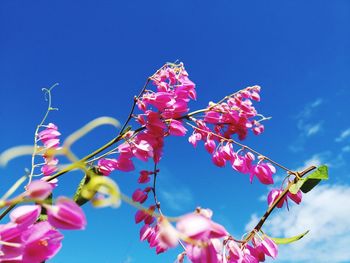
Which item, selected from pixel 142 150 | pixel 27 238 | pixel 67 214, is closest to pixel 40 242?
pixel 27 238

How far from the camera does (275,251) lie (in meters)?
1.37

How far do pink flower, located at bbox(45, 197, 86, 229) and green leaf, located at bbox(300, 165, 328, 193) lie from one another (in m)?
1.02

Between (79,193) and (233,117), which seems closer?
(79,193)

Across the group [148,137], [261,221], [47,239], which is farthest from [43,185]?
[148,137]

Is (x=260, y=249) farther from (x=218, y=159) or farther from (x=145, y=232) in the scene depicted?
(x=218, y=159)

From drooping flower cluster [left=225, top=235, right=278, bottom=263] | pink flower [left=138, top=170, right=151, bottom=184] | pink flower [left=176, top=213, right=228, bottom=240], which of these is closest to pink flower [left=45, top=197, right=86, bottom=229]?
pink flower [left=176, top=213, right=228, bottom=240]

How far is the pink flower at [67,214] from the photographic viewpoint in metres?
0.53

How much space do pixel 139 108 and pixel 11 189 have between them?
123 cm

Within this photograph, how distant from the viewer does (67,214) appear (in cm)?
54

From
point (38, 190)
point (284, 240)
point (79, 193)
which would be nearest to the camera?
point (38, 190)

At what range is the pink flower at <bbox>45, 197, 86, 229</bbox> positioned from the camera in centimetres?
53

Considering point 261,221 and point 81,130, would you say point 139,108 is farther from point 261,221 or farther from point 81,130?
Answer: point 81,130

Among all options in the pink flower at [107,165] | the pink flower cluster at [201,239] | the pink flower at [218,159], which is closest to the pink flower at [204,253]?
the pink flower cluster at [201,239]

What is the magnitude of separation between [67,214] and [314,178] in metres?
1.09
